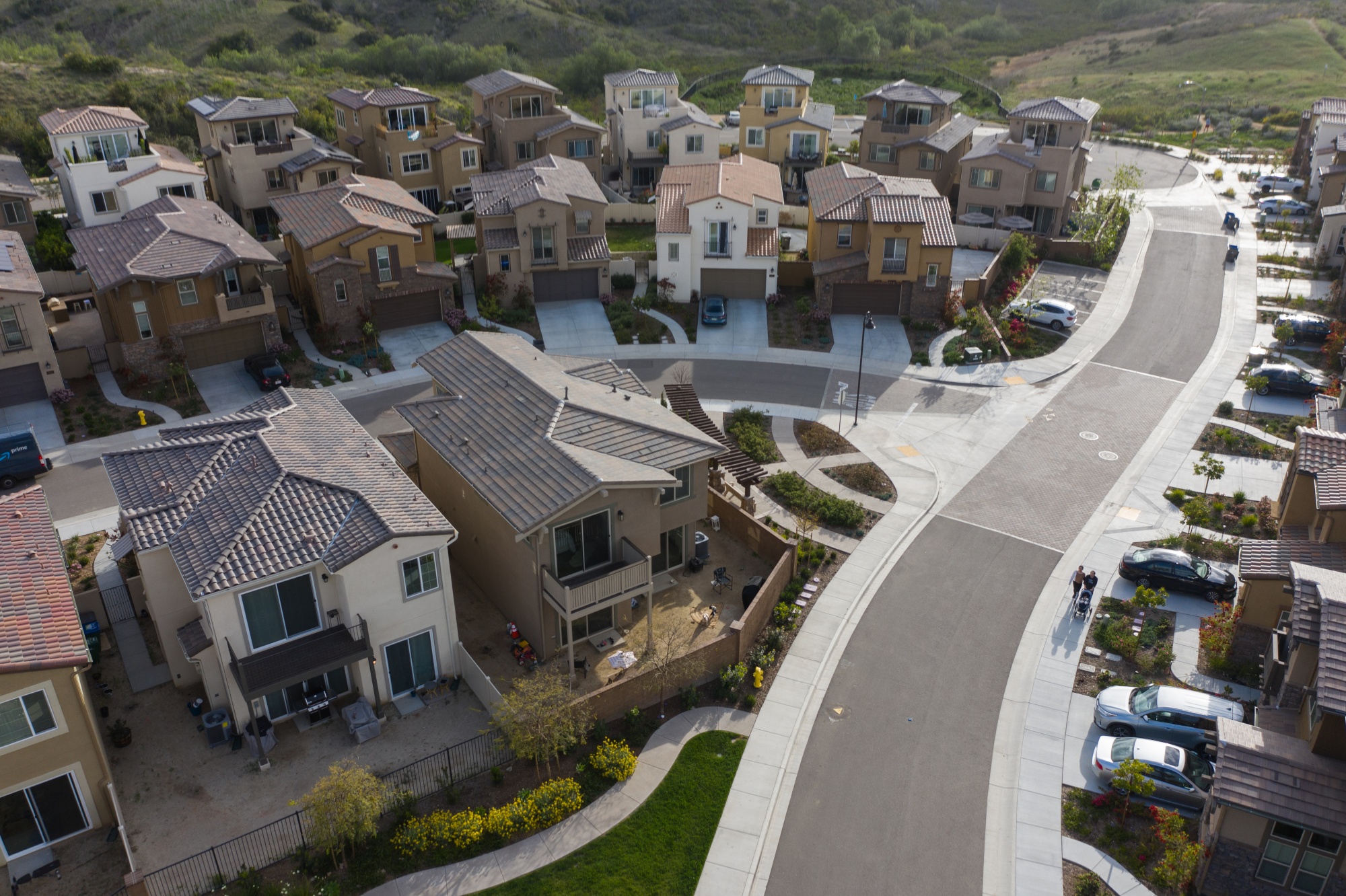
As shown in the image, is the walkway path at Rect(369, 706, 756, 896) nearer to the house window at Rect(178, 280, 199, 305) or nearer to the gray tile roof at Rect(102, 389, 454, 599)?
the gray tile roof at Rect(102, 389, 454, 599)

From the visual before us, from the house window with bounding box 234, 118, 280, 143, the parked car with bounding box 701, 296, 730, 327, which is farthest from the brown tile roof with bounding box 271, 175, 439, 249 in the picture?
the parked car with bounding box 701, 296, 730, 327

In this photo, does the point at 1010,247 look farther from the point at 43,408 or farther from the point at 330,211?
the point at 43,408

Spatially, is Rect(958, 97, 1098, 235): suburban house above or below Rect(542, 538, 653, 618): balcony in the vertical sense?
above

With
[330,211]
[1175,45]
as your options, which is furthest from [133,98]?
[1175,45]

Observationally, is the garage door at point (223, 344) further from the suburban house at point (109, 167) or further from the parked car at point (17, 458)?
the suburban house at point (109, 167)

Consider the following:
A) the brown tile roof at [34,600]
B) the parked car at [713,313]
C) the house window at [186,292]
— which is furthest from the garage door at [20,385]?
the parked car at [713,313]

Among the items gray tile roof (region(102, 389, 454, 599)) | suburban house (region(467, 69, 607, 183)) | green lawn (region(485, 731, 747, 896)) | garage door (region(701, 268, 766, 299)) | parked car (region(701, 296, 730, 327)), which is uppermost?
suburban house (region(467, 69, 607, 183))
